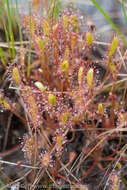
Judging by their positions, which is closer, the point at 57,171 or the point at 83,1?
the point at 57,171

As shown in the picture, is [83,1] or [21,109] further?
[83,1]

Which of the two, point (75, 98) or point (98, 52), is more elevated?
point (98, 52)

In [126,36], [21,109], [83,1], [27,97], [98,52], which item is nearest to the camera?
[27,97]

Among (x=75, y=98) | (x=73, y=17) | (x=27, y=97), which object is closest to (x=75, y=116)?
(x=75, y=98)

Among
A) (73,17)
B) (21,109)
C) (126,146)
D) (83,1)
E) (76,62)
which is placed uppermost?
(83,1)

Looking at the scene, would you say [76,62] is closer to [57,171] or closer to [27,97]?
[27,97]

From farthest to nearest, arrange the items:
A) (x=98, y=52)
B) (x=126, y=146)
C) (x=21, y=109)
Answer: (x=98, y=52), (x=21, y=109), (x=126, y=146)

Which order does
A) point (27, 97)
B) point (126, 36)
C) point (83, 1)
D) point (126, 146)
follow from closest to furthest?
1. point (27, 97)
2. point (126, 146)
3. point (126, 36)
4. point (83, 1)

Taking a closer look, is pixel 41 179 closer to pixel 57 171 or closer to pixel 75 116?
pixel 57 171

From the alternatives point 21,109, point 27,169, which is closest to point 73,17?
point 21,109
